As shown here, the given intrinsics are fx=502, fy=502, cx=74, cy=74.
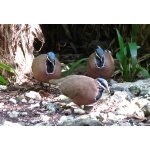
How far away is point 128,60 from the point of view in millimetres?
6066

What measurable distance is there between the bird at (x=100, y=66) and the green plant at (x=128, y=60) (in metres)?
0.18

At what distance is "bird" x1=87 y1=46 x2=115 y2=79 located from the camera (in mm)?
5641

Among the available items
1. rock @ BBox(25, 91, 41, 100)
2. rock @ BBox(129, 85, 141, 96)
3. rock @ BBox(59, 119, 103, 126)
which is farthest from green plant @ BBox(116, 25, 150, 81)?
rock @ BBox(59, 119, 103, 126)

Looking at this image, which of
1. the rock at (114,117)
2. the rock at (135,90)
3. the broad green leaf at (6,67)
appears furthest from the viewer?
the broad green leaf at (6,67)

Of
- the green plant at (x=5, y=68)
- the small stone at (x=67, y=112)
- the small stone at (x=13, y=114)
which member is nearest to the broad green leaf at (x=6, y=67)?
the green plant at (x=5, y=68)

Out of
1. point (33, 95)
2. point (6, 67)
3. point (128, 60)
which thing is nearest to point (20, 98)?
point (33, 95)

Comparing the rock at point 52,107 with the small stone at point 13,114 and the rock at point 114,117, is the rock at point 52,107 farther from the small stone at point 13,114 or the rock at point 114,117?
the rock at point 114,117

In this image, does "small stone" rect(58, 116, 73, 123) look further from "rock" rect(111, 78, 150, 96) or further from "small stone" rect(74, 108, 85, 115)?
"rock" rect(111, 78, 150, 96)

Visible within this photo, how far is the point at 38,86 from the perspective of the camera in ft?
18.7

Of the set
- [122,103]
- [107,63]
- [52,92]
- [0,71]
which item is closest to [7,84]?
[0,71]

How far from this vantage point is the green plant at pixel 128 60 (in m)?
5.75

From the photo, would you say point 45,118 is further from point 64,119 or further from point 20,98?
point 20,98

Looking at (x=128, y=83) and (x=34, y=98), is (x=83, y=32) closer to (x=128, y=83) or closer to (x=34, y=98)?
(x=128, y=83)

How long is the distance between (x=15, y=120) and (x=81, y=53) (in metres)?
3.17
